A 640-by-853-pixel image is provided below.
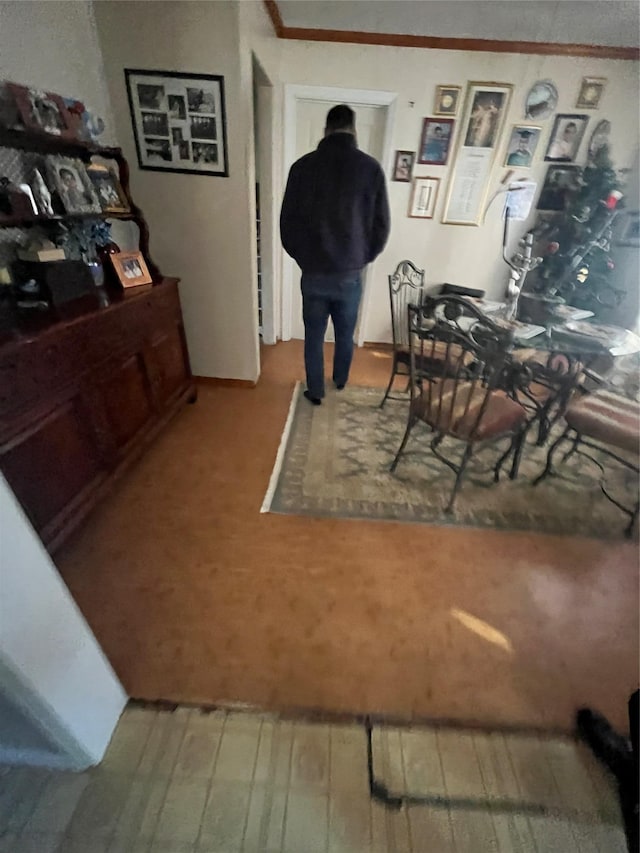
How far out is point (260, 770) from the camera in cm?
92

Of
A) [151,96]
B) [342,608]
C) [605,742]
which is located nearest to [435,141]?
[151,96]

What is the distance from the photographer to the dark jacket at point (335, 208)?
181 centimetres

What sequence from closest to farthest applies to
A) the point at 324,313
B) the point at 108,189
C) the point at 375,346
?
the point at 108,189 → the point at 324,313 → the point at 375,346

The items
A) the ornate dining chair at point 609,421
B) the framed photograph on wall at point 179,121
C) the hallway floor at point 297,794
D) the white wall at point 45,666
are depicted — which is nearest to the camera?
the white wall at point 45,666

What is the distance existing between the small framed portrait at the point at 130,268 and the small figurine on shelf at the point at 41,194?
0.33 meters

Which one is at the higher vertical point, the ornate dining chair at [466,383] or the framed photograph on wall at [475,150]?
the framed photograph on wall at [475,150]

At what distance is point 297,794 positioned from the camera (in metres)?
0.89

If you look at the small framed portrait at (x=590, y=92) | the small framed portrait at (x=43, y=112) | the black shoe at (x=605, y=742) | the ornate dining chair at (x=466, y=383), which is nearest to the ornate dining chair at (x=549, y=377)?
the ornate dining chair at (x=466, y=383)

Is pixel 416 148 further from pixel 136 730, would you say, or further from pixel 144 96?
pixel 136 730

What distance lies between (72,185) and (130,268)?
1.19 ft

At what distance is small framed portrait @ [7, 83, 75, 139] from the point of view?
1.27m

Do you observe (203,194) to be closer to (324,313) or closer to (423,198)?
(324,313)

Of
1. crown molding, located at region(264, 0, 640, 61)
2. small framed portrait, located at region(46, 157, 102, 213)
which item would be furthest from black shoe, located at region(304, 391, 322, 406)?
crown molding, located at region(264, 0, 640, 61)

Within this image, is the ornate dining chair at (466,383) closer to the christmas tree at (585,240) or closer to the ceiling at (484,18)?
the christmas tree at (585,240)
